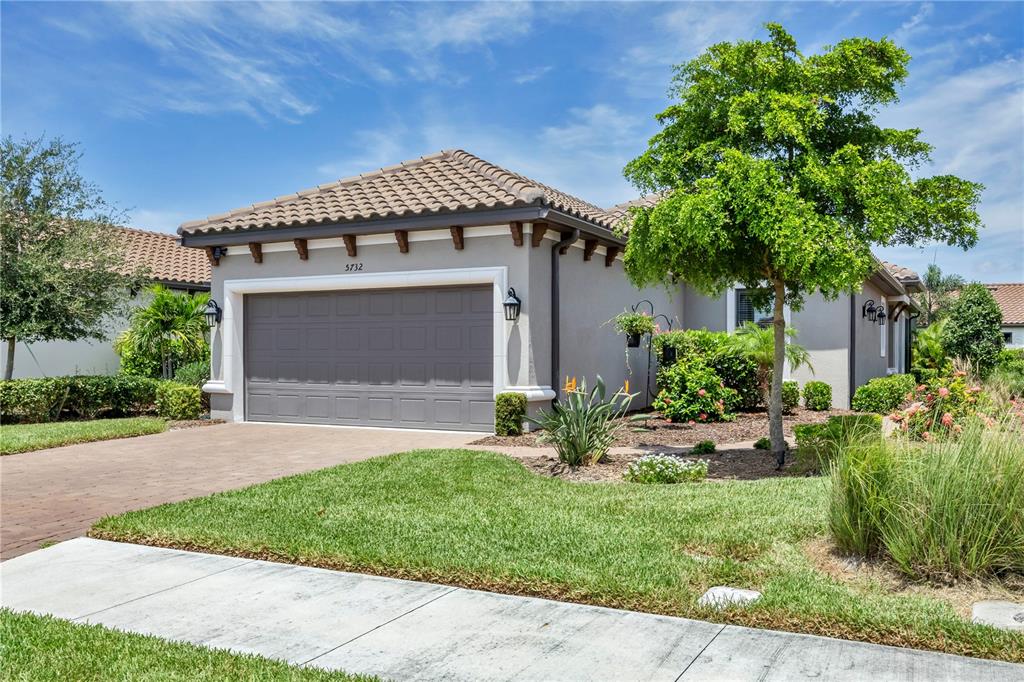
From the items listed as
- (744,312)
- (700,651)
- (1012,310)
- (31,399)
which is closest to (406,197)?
(31,399)

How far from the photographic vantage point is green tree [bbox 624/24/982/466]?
8203 millimetres

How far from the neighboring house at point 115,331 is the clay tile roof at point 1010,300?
46.8 meters

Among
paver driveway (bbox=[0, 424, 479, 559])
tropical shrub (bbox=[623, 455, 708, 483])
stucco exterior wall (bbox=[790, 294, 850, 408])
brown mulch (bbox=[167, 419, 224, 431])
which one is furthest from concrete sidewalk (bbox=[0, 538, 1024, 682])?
stucco exterior wall (bbox=[790, 294, 850, 408])

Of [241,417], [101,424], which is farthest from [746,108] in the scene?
[101,424]

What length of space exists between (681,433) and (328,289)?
23.6 ft

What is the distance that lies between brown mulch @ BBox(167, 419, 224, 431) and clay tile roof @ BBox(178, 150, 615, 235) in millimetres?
3809

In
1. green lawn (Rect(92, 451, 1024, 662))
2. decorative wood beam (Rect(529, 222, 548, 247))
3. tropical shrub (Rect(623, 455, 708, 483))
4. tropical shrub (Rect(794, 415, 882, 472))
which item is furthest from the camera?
decorative wood beam (Rect(529, 222, 548, 247))

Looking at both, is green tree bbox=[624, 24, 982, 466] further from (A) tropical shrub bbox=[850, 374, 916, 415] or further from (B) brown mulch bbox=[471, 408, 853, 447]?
(A) tropical shrub bbox=[850, 374, 916, 415]

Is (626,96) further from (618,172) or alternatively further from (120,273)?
(120,273)

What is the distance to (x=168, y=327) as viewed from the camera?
17.6 meters

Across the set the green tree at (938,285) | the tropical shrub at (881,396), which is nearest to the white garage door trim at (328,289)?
the tropical shrub at (881,396)

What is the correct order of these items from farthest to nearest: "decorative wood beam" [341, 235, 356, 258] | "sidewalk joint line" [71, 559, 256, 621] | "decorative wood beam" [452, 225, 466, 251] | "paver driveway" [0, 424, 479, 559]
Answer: "decorative wood beam" [341, 235, 356, 258] → "decorative wood beam" [452, 225, 466, 251] → "paver driveway" [0, 424, 479, 559] → "sidewalk joint line" [71, 559, 256, 621]

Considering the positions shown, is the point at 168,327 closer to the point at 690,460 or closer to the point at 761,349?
the point at 690,460

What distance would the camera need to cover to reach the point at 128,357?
1941 centimetres
